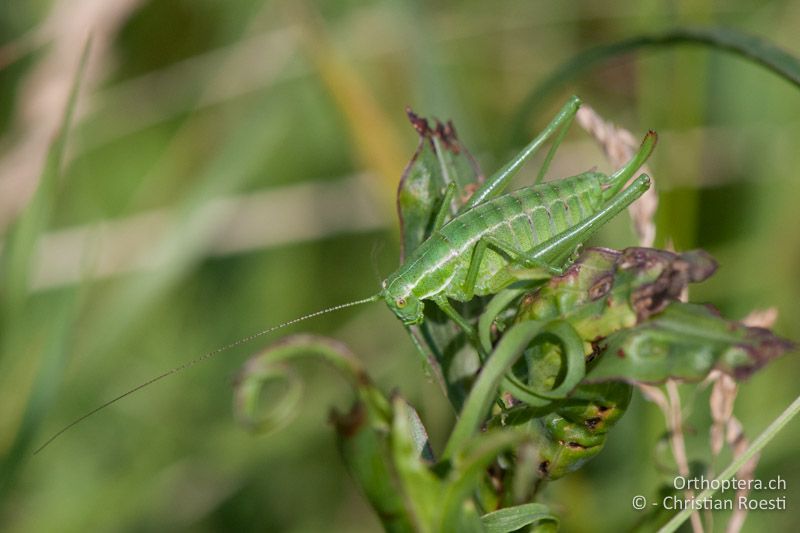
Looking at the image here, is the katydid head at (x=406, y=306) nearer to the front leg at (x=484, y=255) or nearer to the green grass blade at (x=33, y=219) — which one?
the front leg at (x=484, y=255)

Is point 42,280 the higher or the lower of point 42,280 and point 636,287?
the higher

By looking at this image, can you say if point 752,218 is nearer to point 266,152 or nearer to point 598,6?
point 598,6

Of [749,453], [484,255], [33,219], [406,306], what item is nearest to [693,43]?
[484,255]

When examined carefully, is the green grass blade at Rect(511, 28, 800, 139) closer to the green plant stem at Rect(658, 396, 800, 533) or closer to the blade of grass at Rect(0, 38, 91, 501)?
the green plant stem at Rect(658, 396, 800, 533)

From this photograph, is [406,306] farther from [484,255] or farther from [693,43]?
[693,43]

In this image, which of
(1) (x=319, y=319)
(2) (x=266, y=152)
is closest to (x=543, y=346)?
(1) (x=319, y=319)

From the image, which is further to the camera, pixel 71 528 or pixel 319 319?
pixel 319 319

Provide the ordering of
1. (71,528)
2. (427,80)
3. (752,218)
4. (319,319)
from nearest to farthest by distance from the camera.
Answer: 1. (71,528)
2. (427,80)
3. (752,218)
4. (319,319)

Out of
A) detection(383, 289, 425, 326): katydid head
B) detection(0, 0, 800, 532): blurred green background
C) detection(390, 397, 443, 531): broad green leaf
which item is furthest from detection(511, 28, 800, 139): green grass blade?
detection(390, 397, 443, 531): broad green leaf
